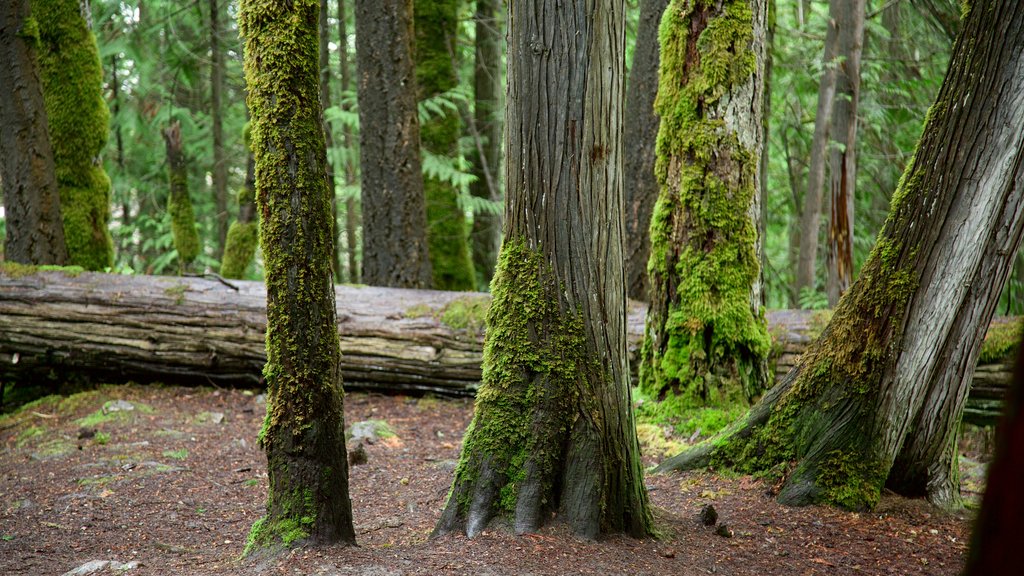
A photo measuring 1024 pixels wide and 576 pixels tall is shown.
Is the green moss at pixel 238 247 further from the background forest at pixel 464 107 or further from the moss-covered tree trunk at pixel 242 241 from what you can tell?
the background forest at pixel 464 107

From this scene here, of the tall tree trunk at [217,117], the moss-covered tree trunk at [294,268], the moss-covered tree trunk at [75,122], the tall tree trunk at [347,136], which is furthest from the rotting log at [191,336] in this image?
the tall tree trunk at [217,117]

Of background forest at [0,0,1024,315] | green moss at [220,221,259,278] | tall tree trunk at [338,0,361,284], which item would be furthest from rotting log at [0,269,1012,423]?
tall tree trunk at [338,0,361,284]

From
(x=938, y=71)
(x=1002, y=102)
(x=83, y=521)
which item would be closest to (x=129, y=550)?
(x=83, y=521)

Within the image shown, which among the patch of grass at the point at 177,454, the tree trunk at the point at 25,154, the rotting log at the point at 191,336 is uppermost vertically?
the tree trunk at the point at 25,154

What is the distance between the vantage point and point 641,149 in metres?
9.27

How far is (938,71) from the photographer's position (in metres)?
14.2

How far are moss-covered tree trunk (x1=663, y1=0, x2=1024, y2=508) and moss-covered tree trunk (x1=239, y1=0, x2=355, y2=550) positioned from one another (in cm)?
318

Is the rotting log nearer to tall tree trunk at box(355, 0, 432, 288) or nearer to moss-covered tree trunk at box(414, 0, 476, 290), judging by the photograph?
tall tree trunk at box(355, 0, 432, 288)

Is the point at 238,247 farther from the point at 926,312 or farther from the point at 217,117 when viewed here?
the point at 926,312

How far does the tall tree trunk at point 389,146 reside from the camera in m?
10.1

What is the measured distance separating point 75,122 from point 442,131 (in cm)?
544

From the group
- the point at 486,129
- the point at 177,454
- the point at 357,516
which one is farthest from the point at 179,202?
the point at 357,516

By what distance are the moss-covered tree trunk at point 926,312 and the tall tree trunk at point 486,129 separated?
31.1ft

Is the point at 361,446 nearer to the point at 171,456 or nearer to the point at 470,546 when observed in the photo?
the point at 171,456
